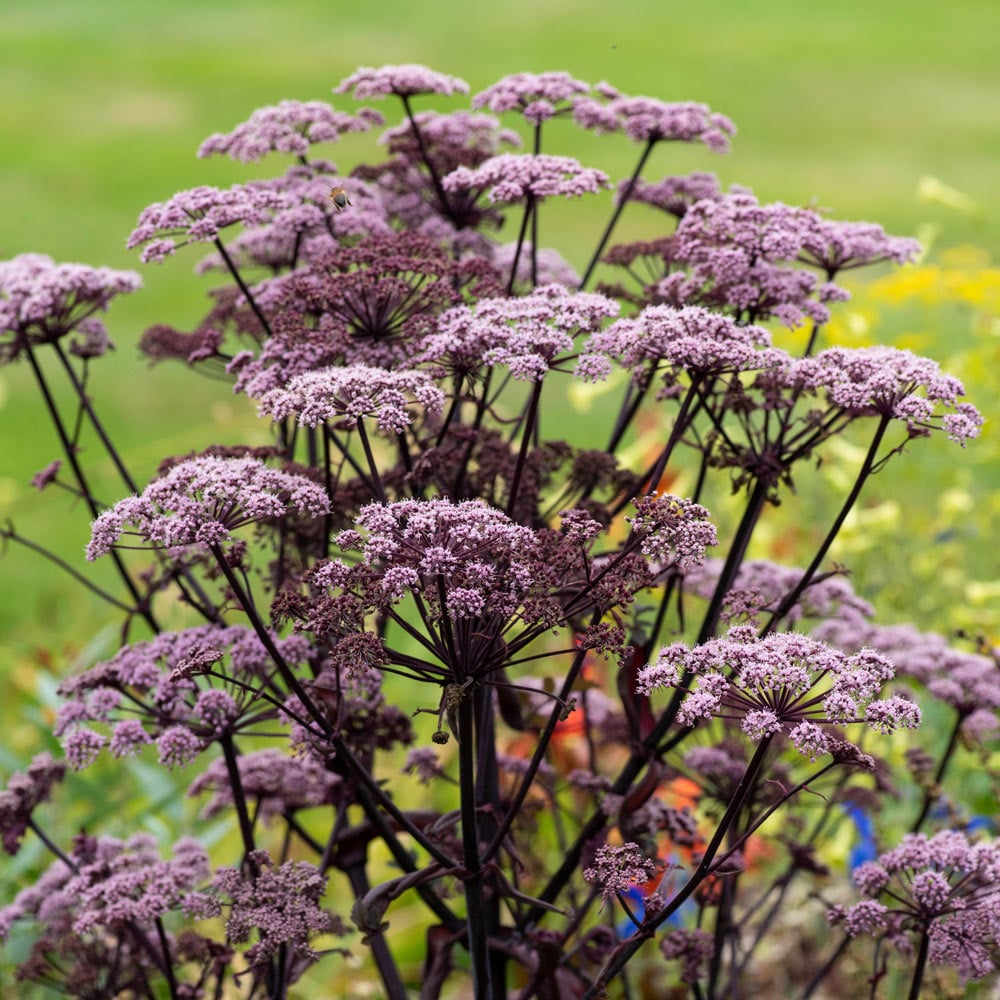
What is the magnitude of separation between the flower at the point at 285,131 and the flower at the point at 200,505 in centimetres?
111

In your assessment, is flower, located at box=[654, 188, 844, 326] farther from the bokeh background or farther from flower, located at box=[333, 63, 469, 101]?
the bokeh background

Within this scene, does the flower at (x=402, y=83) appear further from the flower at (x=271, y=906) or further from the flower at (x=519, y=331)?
the flower at (x=271, y=906)

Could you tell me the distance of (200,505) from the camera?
8.52 feet

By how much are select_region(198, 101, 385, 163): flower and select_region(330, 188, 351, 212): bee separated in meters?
0.15

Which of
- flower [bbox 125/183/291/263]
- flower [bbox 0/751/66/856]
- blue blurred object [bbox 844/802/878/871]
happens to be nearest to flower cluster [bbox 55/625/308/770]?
flower [bbox 0/751/66/856]

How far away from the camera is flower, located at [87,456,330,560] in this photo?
2.58 m

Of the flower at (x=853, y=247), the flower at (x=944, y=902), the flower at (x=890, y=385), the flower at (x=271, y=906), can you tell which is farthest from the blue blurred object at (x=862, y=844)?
the flower at (x=271, y=906)

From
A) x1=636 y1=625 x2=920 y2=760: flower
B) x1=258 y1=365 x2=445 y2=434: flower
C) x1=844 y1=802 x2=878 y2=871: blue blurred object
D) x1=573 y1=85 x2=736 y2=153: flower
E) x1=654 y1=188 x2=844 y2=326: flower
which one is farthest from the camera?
x1=844 y1=802 x2=878 y2=871: blue blurred object

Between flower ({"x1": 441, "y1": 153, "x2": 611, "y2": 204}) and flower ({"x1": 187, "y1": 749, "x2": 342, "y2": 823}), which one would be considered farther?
flower ({"x1": 187, "y1": 749, "x2": 342, "y2": 823})

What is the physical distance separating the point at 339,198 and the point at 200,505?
3.79 ft

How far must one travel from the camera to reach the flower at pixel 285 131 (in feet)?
11.5

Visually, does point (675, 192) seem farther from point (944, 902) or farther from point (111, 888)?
point (111, 888)

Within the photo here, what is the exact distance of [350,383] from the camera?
8.81 feet

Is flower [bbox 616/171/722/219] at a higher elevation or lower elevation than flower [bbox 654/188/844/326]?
higher
